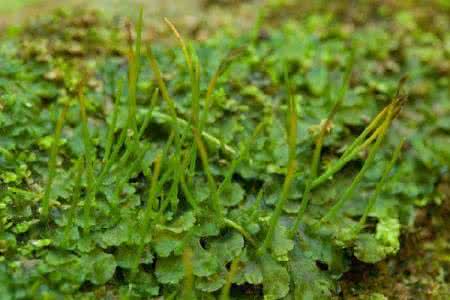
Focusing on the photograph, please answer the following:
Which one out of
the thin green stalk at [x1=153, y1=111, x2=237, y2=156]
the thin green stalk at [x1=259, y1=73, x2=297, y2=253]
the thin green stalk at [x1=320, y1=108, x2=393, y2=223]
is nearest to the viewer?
the thin green stalk at [x1=259, y1=73, x2=297, y2=253]

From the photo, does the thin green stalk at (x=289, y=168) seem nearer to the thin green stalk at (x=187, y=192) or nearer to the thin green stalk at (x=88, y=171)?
the thin green stalk at (x=187, y=192)

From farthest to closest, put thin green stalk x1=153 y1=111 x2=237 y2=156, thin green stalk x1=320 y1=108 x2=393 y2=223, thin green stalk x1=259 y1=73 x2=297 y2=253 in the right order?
1. thin green stalk x1=153 y1=111 x2=237 y2=156
2. thin green stalk x1=320 y1=108 x2=393 y2=223
3. thin green stalk x1=259 y1=73 x2=297 y2=253

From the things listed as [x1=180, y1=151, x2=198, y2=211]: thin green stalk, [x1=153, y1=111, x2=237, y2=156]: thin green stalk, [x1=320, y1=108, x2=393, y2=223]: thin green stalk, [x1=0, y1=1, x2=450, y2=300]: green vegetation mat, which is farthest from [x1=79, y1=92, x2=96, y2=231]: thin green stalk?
[x1=320, y1=108, x2=393, y2=223]: thin green stalk

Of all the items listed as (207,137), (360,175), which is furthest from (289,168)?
(207,137)

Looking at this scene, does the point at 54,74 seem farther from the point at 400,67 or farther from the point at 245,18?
the point at 400,67

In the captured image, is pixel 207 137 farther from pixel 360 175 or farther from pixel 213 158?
pixel 360 175

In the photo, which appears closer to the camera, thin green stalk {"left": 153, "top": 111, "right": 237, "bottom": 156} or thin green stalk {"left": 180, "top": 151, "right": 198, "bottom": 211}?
thin green stalk {"left": 180, "top": 151, "right": 198, "bottom": 211}

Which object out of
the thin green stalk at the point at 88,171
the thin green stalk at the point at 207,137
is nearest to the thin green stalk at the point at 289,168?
the thin green stalk at the point at 207,137

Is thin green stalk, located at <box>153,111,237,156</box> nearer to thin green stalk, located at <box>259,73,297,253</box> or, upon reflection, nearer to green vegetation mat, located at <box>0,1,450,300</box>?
green vegetation mat, located at <box>0,1,450,300</box>
